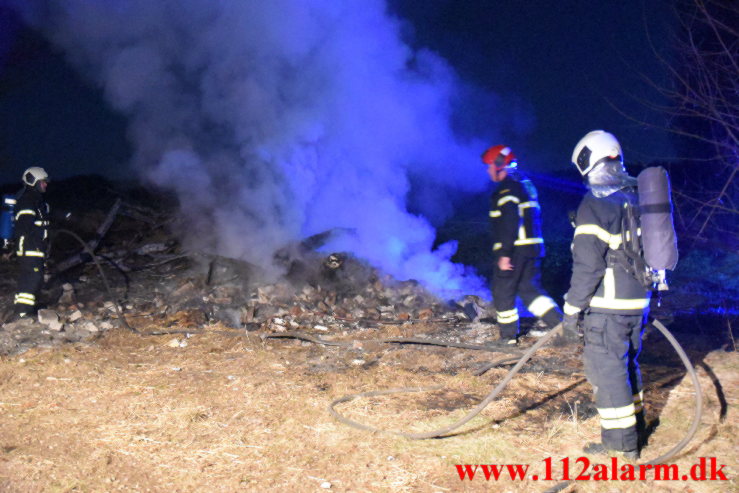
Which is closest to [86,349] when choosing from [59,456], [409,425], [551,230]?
[59,456]

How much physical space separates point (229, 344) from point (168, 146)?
7200mm

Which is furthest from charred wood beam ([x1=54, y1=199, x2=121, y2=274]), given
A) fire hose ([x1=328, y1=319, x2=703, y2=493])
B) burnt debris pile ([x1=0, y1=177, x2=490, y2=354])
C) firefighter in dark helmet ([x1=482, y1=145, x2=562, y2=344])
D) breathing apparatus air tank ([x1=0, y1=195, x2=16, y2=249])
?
firefighter in dark helmet ([x1=482, y1=145, x2=562, y2=344])

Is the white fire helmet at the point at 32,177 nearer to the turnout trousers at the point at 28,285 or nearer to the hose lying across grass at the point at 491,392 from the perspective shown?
the turnout trousers at the point at 28,285

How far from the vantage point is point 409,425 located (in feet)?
11.9

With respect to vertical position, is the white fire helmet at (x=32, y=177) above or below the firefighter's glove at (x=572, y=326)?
above

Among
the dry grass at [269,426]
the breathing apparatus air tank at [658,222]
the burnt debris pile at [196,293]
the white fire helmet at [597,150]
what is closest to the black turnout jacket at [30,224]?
the burnt debris pile at [196,293]

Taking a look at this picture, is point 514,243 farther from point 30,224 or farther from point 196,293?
point 30,224

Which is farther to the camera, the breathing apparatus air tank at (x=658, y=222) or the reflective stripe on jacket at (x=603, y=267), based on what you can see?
the reflective stripe on jacket at (x=603, y=267)

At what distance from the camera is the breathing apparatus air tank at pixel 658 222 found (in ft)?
9.29

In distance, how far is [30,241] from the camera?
266 inches

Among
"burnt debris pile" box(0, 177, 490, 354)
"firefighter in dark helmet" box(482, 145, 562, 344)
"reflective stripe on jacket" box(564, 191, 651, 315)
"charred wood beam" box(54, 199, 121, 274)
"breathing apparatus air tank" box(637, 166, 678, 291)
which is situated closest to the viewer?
"breathing apparatus air tank" box(637, 166, 678, 291)

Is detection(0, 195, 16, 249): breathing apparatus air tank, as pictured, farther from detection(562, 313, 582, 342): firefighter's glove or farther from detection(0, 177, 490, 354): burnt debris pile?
detection(562, 313, 582, 342): firefighter's glove

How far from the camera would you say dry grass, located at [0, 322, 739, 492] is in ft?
9.60

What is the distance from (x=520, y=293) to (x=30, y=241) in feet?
21.6
